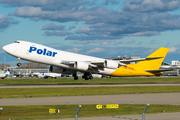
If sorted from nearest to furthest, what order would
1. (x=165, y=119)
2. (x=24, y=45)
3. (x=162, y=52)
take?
(x=165, y=119) < (x=24, y=45) < (x=162, y=52)

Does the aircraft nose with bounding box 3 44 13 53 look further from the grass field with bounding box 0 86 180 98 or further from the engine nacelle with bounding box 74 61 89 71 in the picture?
the grass field with bounding box 0 86 180 98

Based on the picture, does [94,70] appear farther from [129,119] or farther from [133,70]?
[129,119]

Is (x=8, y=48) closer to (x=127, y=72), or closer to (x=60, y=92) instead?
(x=60, y=92)

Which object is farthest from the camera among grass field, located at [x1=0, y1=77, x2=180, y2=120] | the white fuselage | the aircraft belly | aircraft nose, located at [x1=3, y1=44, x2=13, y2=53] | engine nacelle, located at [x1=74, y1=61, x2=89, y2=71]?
the aircraft belly

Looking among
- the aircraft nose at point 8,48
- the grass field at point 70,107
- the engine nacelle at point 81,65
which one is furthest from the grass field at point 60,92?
the engine nacelle at point 81,65

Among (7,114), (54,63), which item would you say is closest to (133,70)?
(54,63)

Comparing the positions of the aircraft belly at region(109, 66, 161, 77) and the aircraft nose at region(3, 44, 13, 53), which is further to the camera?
the aircraft belly at region(109, 66, 161, 77)

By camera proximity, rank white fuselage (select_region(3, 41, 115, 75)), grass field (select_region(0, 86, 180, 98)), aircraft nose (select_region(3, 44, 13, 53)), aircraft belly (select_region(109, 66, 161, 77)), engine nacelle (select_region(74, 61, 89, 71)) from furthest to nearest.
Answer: aircraft belly (select_region(109, 66, 161, 77))
engine nacelle (select_region(74, 61, 89, 71))
aircraft nose (select_region(3, 44, 13, 53))
white fuselage (select_region(3, 41, 115, 75))
grass field (select_region(0, 86, 180, 98))

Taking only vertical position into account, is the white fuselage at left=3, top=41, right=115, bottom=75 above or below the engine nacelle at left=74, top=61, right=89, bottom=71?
above

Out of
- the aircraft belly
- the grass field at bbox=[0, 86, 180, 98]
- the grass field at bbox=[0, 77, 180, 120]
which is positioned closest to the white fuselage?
the grass field at bbox=[0, 77, 180, 120]

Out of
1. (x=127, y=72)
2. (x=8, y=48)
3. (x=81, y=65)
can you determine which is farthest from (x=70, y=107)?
(x=127, y=72)

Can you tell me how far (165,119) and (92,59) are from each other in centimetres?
4298

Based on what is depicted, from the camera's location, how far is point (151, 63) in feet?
204

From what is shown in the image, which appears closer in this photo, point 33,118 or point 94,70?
point 33,118
